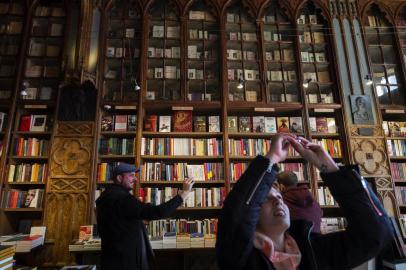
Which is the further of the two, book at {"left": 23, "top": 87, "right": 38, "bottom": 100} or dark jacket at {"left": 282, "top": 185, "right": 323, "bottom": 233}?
book at {"left": 23, "top": 87, "right": 38, "bottom": 100}

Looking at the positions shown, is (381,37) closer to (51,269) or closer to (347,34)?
(347,34)

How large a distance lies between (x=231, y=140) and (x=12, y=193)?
299cm

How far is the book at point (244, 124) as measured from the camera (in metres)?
3.74

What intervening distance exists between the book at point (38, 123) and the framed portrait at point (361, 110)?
4470mm

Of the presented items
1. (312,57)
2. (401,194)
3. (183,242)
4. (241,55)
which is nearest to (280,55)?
(312,57)

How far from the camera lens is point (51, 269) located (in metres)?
2.98

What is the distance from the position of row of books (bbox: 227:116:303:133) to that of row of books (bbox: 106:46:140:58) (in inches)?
69.2

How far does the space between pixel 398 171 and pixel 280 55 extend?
2420 millimetres

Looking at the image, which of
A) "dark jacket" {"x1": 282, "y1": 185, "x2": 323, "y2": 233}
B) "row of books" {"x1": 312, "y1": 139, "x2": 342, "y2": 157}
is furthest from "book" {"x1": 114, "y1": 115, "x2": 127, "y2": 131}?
"row of books" {"x1": 312, "y1": 139, "x2": 342, "y2": 157}

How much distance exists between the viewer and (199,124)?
12.2 feet

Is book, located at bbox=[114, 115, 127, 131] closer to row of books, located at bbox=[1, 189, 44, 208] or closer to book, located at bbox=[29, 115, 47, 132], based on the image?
book, located at bbox=[29, 115, 47, 132]

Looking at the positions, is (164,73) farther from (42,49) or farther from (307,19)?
(307,19)

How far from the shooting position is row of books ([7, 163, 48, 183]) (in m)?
3.36

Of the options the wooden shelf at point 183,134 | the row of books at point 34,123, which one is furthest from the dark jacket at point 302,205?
the row of books at point 34,123
